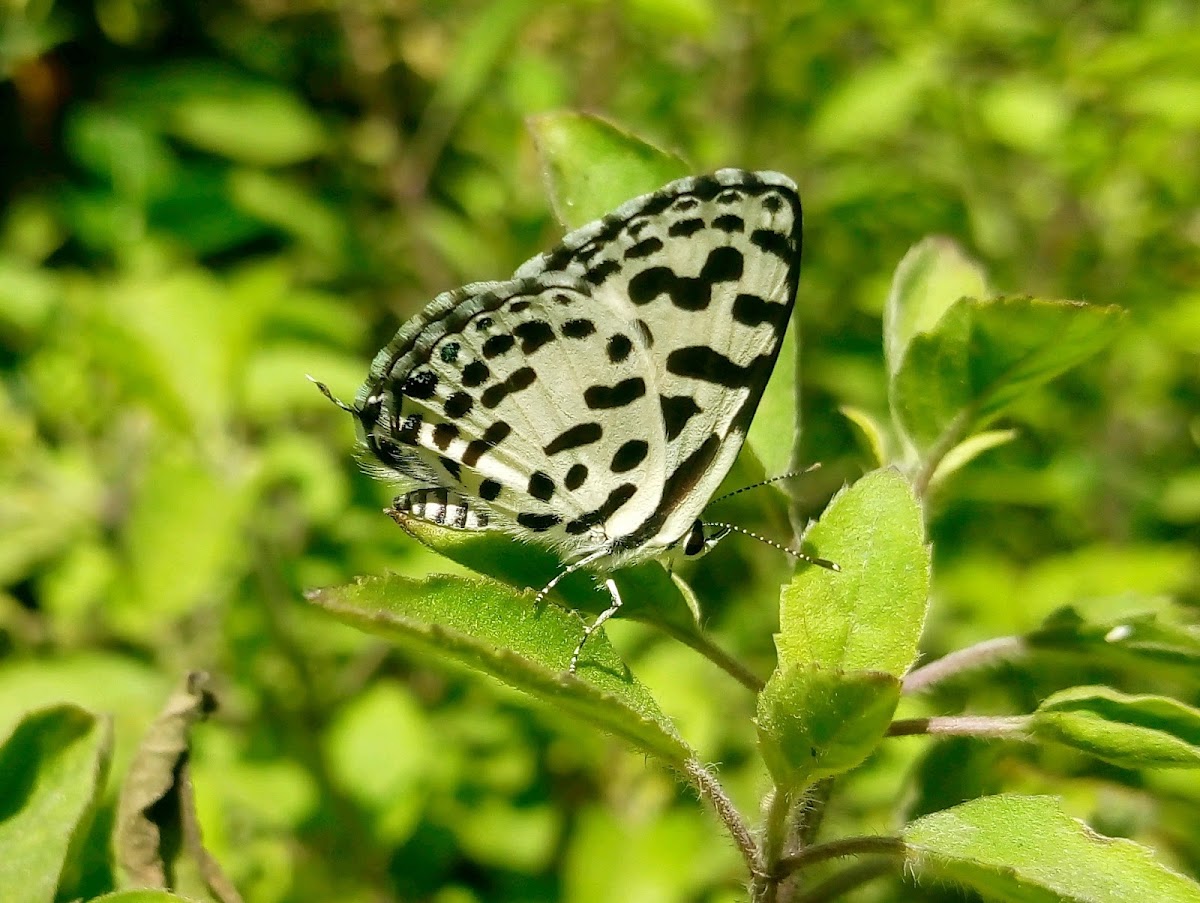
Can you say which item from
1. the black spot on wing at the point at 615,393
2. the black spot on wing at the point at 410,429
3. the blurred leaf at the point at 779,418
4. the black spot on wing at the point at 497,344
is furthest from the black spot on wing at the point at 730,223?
the black spot on wing at the point at 410,429

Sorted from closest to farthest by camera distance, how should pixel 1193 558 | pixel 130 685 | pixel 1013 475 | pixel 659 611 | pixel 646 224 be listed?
pixel 659 611, pixel 646 224, pixel 130 685, pixel 1013 475, pixel 1193 558

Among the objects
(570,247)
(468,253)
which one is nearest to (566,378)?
(570,247)

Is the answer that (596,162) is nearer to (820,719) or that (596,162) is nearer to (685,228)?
(685,228)

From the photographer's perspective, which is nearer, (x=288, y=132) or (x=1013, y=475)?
(x=1013, y=475)

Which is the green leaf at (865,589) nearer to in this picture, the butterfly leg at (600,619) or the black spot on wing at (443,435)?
the butterfly leg at (600,619)

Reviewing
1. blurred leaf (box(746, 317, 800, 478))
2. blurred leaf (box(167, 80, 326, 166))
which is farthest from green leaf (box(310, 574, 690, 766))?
blurred leaf (box(167, 80, 326, 166))

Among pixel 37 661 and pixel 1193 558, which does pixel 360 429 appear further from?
pixel 1193 558
